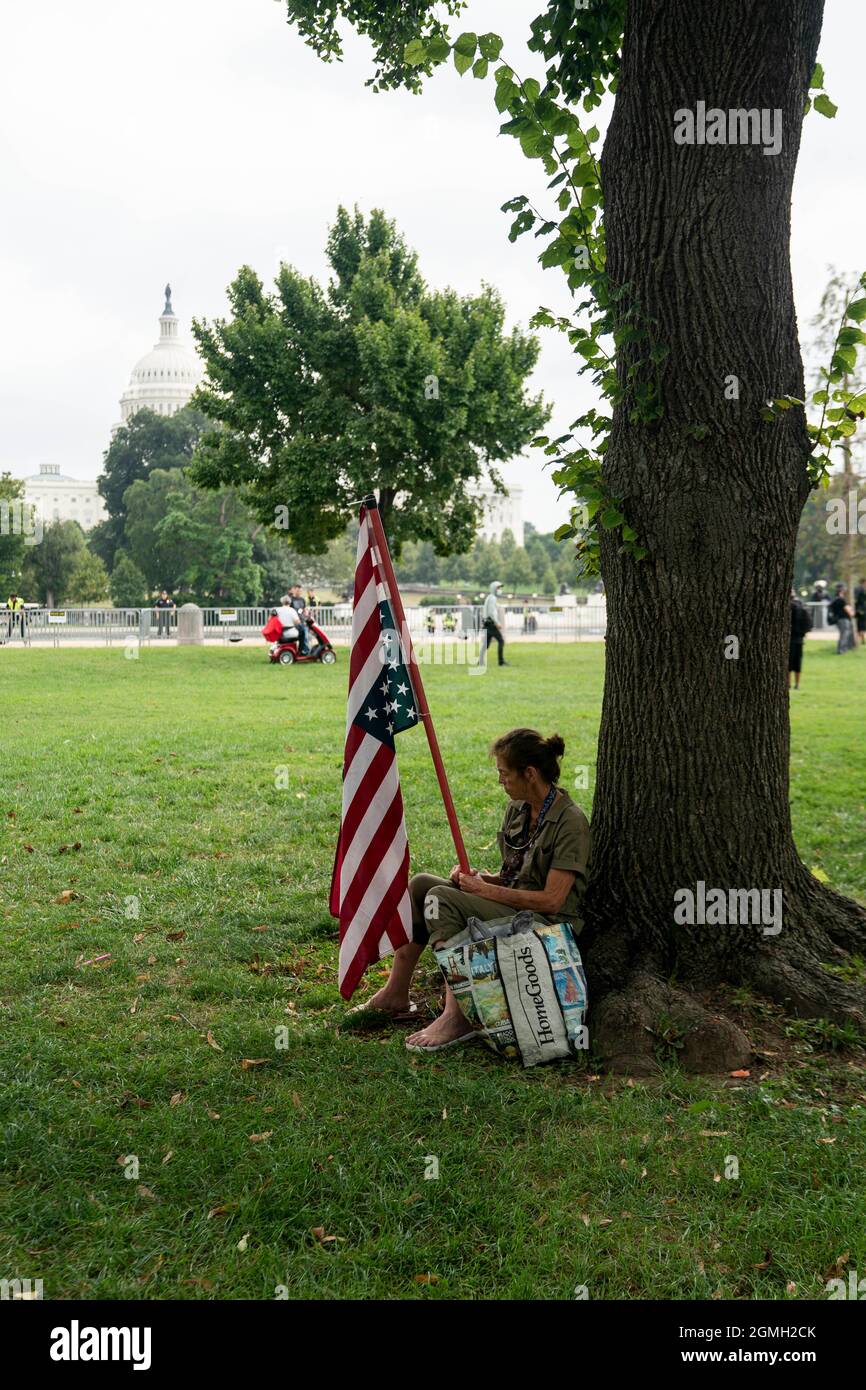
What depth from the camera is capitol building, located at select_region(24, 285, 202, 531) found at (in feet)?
439

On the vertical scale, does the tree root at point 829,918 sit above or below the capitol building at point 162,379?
below

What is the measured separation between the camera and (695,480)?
15.8 ft

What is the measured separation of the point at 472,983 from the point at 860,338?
316 centimetres

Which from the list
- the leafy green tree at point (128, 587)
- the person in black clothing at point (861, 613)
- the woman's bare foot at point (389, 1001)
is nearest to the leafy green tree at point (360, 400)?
the person in black clothing at point (861, 613)

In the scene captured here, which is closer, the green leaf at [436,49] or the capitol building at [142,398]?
the green leaf at [436,49]

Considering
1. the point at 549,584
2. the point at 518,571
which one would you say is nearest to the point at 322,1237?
the point at 518,571

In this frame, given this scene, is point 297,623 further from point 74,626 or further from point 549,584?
point 549,584

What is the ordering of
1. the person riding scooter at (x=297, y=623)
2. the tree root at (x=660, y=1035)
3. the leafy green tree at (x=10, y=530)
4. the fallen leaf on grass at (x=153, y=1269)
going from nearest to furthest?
the fallen leaf on grass at (x=153, y=1269), the tree root at (x=660, y=1035), the person riding scooter at (x=297, y=623), the leafy green tree at (x=10, y=530)

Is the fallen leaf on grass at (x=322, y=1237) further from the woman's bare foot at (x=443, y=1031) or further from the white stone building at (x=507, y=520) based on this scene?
the white stone building at (x=507, y=520)

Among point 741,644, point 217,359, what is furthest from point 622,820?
point 217,359

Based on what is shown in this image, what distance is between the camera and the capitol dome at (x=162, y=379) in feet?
436
